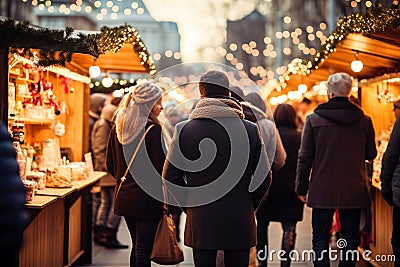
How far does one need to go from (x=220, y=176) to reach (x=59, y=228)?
3025 mm

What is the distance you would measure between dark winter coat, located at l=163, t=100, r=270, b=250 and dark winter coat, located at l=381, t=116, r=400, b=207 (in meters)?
1.37

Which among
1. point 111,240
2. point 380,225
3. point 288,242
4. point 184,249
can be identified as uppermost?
point 380,225

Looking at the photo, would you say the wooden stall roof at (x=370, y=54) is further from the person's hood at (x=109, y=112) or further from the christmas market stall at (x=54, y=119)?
the person's hood at (x=109, y=112)

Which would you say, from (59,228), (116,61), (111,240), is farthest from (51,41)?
(111,240)

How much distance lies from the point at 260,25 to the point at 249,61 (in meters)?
2.51

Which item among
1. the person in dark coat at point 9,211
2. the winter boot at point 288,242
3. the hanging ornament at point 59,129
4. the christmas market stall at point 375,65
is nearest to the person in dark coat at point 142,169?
the winter boot at point 288,242

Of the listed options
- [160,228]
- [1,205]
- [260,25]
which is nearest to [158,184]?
[160,228]

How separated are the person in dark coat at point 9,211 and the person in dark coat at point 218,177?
208cm

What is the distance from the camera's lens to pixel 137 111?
562cm

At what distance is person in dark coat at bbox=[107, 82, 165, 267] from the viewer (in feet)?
18.1

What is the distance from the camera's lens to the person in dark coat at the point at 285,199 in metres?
6.90

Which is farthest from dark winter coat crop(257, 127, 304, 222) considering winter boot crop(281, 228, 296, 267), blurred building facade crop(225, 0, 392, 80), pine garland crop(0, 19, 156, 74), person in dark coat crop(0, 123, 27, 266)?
blurred building facade crop(225, 0, 392, 80)

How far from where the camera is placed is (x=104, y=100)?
10.5 metres

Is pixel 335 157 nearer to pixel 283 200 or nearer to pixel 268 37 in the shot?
pixel 283 200
